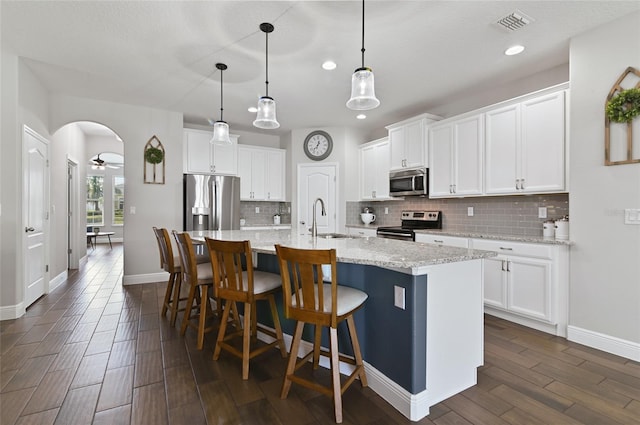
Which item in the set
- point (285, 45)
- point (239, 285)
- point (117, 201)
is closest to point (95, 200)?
point (117, 201)

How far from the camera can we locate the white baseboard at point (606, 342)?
239 cm

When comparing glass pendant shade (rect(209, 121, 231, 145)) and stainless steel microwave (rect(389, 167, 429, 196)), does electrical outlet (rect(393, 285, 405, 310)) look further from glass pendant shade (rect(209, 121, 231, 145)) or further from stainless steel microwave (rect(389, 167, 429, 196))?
stainless steel microwave (rect(389, 167, 429, 196))

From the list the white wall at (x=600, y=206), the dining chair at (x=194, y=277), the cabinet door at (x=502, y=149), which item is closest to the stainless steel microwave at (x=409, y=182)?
the cabinet door at (x=502, y=149)

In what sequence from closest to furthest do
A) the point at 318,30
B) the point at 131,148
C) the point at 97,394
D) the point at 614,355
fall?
1. the point at 97,394
2. the point at 614,355
3. the point at 318,30
4. the point at 131,148

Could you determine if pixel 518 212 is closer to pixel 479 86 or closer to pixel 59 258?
pixel 479 86

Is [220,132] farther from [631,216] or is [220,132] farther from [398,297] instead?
[631,216]

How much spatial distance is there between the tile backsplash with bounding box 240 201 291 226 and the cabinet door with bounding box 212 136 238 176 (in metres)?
0.75

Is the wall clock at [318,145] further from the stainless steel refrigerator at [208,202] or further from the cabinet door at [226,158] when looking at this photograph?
the stainless steel refrigerator at [208,202]

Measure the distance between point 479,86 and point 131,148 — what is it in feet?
16.2

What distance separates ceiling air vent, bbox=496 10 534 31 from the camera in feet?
7.98

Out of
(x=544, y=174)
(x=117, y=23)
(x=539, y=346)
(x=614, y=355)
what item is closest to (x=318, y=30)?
(x=117, y=23)

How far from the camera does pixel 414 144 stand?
14.9 feet

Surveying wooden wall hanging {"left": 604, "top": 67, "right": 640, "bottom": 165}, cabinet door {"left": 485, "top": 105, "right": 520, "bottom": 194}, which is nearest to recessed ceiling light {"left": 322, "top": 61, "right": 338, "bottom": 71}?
cabinet door {"left": 485, "top": 105, "right": 520, "bottom": 194}

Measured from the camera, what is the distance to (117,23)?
2.55m
